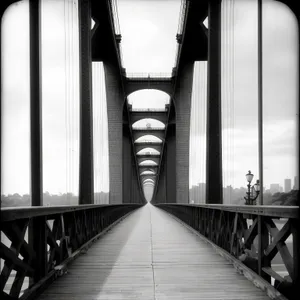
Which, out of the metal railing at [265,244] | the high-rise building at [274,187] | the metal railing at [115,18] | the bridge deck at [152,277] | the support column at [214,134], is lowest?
the bridge deck at [152,277]

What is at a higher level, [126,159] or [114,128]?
[114,128]

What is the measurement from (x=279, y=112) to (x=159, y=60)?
2655cm

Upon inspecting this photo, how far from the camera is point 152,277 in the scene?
5.25 meters

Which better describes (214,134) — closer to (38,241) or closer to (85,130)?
(85,130)

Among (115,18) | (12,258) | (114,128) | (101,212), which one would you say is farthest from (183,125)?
(12,258)

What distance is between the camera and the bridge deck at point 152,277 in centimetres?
430

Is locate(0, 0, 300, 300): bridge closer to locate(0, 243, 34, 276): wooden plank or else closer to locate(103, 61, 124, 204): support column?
locate(0, 243, 34, 276): wooden plank

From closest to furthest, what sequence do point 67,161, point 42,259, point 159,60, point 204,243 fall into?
point 42,259 < point 204,243 < point 67,161 < point 159,60

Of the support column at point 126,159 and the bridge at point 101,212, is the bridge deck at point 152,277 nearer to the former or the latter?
the bridge at point 101,212

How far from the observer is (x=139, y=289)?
455 centimetres

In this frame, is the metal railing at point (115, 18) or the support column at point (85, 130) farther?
the metal railing at point (115, 18)

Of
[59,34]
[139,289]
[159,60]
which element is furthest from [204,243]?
[159,60]

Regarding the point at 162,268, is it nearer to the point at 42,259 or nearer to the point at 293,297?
the point at 42,259

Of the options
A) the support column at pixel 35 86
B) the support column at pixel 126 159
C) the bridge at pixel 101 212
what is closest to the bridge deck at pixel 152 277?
the bridge at pixel 101 212
